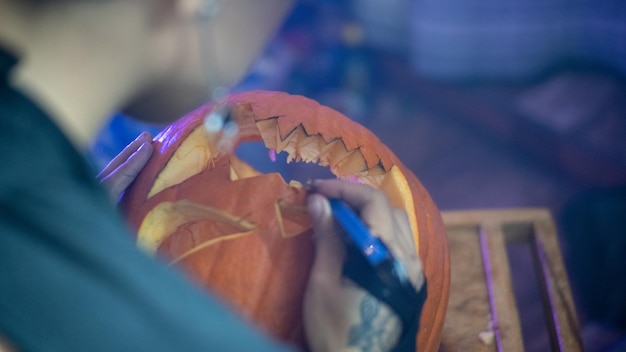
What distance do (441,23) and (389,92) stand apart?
19.6 inches

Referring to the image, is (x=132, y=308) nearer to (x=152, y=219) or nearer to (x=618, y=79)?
(x=152, y=219)

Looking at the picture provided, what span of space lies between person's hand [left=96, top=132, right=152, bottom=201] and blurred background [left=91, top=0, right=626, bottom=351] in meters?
1.14

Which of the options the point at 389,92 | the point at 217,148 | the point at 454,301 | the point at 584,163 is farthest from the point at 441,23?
the point at 217,148

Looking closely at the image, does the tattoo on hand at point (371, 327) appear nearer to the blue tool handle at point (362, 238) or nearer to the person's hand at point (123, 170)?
the blue tool handle at point (362, 238)

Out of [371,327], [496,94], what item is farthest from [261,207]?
[496,94]

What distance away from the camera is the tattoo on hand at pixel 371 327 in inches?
21.9

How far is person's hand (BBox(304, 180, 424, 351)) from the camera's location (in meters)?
0.56

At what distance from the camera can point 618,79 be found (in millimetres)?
1771

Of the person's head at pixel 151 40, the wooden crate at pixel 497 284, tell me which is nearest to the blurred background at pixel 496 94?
the wooden crate at pixel 497 284

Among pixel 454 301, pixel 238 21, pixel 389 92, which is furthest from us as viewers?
pixel 389 92

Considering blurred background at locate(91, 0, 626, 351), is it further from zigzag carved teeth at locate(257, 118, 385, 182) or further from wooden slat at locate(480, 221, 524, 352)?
zigzag carved teeth at locate(257, 118, 385, 182)

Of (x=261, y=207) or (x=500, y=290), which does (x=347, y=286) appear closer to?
(x=261, y=207)

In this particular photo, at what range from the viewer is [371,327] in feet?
1.84

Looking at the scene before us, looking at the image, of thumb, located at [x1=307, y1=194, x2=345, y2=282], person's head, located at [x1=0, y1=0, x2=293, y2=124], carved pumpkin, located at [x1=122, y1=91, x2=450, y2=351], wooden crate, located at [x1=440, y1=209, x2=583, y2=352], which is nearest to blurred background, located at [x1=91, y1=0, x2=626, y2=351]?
wooden crate, located at [x1=440, y1=209, x2=583, y2=352]
